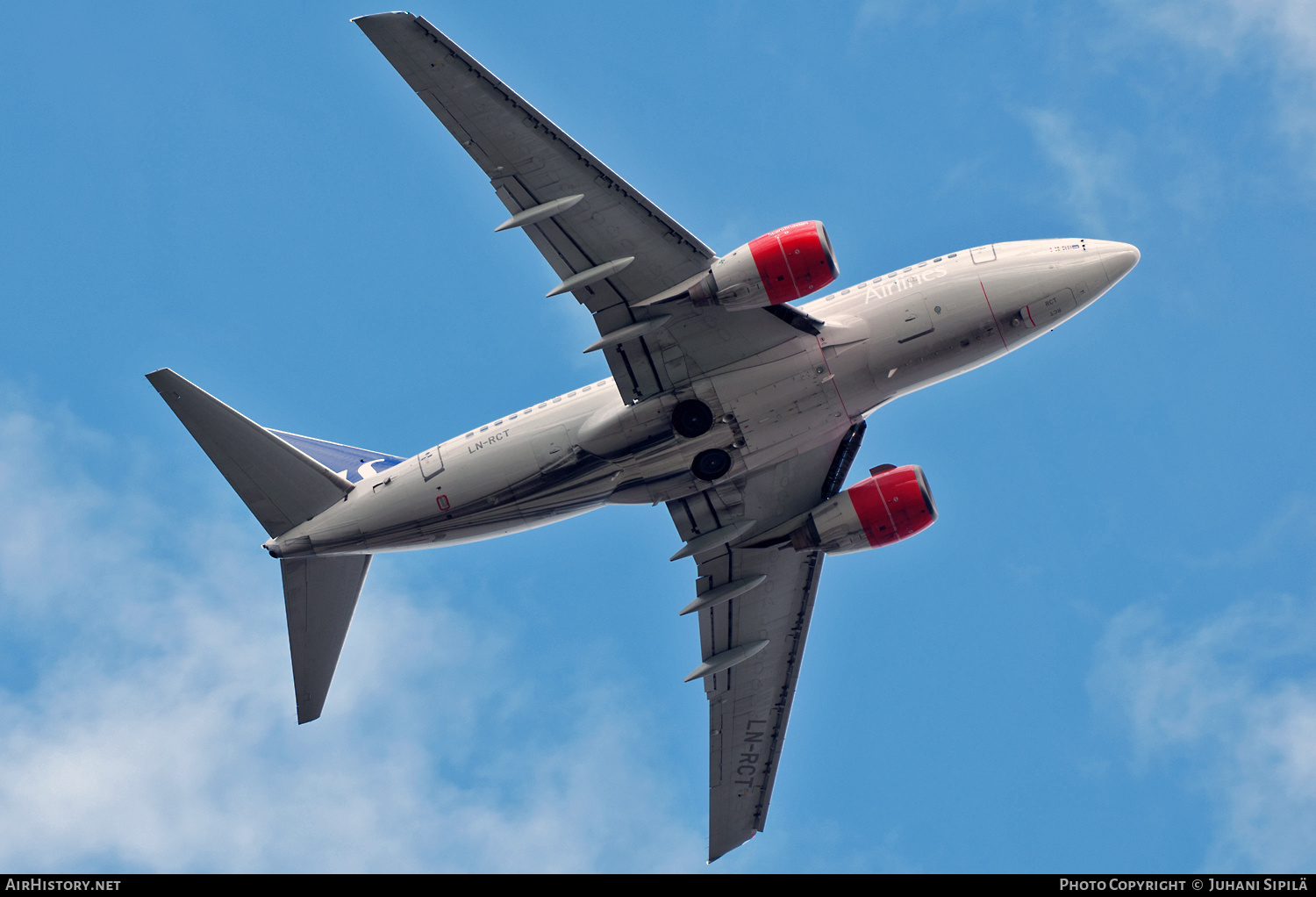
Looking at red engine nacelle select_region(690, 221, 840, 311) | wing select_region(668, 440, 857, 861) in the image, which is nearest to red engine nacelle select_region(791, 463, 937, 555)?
wing select_region(668, 440, 857, 861)

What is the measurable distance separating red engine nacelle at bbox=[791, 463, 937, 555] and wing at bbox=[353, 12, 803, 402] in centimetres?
748

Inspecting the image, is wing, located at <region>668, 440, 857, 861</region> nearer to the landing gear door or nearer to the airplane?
the airplane

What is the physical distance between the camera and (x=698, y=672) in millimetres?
43469

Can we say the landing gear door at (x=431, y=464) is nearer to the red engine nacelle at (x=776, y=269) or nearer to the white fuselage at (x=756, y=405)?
the white fuselage at (x=756, y=405)

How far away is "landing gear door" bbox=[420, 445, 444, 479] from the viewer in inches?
1453

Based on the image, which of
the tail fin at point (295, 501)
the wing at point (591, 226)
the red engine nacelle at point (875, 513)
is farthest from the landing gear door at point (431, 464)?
the red engine nacelle at point (875, 513)

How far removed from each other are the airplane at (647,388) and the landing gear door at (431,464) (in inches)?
2.8

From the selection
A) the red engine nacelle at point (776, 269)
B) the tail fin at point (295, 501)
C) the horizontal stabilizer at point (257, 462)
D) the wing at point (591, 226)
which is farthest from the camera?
the tail fin at point (295, 501)

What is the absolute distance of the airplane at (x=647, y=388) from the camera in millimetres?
33500

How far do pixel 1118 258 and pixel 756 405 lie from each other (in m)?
13.2

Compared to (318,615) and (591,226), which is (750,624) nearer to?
(318,615)
